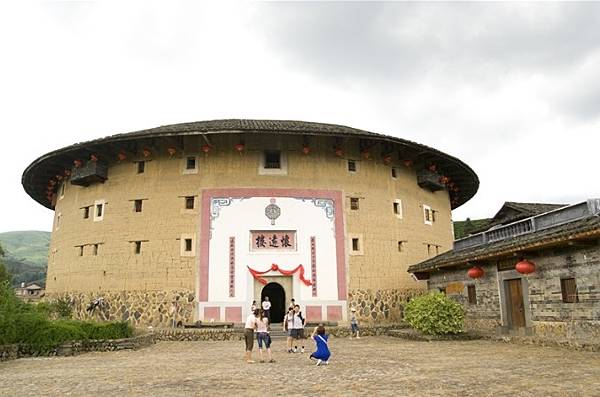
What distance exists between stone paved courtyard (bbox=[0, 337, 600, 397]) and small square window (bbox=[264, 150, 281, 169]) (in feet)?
29.1

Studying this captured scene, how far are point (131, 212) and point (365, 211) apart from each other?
32.3ft

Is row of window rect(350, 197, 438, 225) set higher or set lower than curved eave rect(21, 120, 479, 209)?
lower

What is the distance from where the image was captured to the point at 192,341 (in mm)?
15711

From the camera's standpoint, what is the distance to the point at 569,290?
1133 cm

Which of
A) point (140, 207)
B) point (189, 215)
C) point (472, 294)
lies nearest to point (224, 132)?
point (189, 215)

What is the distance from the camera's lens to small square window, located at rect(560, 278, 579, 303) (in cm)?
1110

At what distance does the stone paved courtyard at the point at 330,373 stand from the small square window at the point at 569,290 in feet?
4.23

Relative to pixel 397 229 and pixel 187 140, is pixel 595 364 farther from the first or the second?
pixel 187 140

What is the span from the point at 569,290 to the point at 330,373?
6854 millimetres

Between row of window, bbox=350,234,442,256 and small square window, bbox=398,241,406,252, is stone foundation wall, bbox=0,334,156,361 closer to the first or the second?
row of window, bbox=350,234,442,256

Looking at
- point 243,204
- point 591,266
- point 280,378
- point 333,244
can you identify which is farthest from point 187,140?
point 591,266

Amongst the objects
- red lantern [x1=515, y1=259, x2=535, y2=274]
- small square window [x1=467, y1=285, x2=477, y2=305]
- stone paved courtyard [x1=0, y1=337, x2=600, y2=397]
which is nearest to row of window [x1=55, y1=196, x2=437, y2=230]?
small square window [x1=467, y1=285, x2=477, y2=305]

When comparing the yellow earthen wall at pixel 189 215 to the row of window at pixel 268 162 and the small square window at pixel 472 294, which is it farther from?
the small square window at pixel 472 294

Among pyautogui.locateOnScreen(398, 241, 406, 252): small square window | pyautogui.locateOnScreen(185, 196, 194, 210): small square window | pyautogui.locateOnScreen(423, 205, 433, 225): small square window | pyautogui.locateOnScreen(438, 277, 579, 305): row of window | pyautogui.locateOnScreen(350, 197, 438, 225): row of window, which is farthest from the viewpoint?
pyautogui.locateOnScreen(423, 205, 433, 225): small square window
